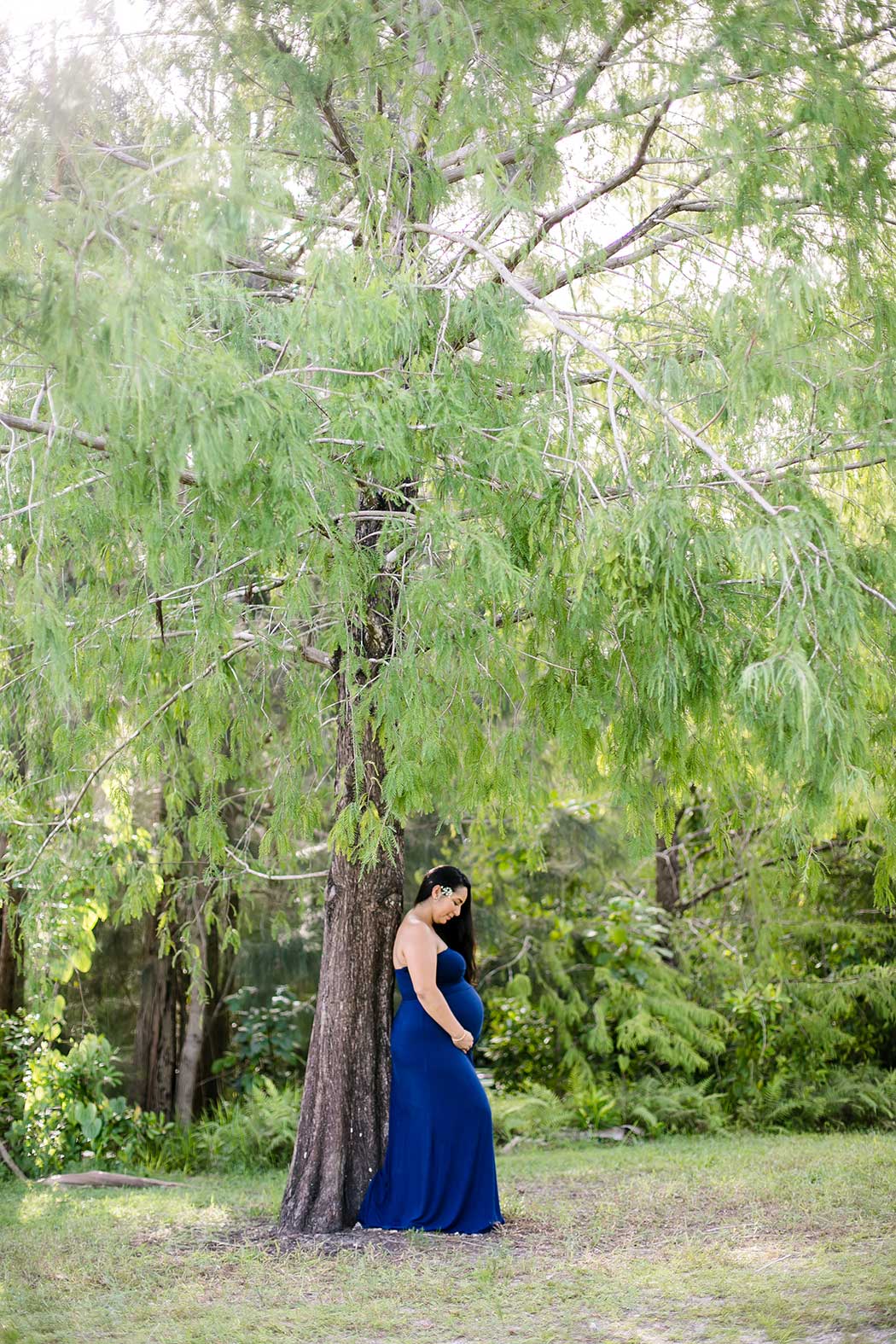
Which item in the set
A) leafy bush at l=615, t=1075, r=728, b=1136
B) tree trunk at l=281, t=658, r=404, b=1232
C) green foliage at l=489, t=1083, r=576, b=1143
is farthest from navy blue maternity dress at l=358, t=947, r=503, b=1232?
leafy bush at l=615, t=1075, r=728, b=1136

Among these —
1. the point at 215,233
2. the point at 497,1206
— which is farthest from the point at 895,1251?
the point at 215,233

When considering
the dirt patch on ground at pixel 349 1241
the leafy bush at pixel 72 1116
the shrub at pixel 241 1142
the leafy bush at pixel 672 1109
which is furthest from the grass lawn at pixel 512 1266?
the leafy bush at pixel 672 1109

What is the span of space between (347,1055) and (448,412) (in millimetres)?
3333

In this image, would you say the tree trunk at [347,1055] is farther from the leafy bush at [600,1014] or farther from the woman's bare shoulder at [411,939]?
the leafy bush at [600,1014]

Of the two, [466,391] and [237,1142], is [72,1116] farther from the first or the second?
[466,391]

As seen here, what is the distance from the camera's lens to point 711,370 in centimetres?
467

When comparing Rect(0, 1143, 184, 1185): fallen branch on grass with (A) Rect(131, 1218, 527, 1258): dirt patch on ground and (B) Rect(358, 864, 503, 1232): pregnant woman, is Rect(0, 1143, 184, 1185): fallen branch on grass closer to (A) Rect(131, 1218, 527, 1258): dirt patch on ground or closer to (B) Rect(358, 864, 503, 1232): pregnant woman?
(A) Rect(131, 1218, 527, 1258): dirt patch on ground

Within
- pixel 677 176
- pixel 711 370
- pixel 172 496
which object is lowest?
pixel 172 496

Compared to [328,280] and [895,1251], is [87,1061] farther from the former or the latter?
[328,280]

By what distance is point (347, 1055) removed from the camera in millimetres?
6250

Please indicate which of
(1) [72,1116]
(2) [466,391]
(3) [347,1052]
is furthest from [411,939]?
(1) [72,1116]

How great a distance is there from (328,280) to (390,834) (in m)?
2.17

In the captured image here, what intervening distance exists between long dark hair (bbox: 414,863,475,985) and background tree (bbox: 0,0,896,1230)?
20 cm

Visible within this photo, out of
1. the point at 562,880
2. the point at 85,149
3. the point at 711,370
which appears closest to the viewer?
Result: the point at 85,149
